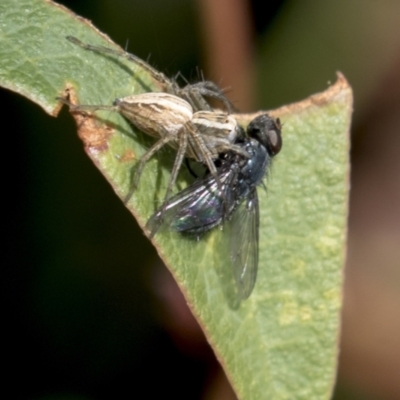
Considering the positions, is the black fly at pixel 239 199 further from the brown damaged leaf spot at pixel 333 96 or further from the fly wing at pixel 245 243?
the brown damaged leaf spot at pixel 333 96

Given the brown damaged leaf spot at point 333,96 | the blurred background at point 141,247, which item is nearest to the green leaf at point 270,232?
the brown damaged leaf spot at point 333,96

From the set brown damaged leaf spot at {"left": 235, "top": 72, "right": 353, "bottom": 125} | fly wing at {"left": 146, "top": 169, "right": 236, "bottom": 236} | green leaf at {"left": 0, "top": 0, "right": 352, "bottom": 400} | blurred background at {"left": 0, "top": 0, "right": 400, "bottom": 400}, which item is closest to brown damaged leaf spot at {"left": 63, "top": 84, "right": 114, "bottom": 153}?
green leaf at {"left": 0, "top": 0, "right": 352, "bottom": 400}

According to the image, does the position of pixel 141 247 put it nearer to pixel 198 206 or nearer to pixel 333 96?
pixel 198 206

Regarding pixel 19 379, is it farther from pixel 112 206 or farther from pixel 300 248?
pixel 300 248

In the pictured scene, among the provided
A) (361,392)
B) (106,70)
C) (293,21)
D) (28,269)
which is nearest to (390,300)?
(361,392)

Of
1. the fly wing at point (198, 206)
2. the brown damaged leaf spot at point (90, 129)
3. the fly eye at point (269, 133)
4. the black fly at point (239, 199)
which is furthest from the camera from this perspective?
the fly eye at point (269, 133)

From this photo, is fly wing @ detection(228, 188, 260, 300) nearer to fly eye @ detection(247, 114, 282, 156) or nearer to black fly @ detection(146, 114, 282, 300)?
black fly @ detection(146, 114, 282, 300)
